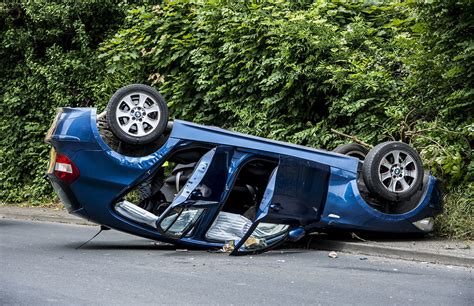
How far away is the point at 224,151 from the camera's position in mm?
9680

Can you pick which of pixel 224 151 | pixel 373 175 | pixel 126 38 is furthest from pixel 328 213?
pixel 126 38

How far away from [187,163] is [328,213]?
1.84m

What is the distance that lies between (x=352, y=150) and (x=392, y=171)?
132cm

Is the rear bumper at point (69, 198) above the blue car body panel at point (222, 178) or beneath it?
beneath

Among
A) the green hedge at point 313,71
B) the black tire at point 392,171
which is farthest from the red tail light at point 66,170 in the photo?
the green hedge at point 313,71

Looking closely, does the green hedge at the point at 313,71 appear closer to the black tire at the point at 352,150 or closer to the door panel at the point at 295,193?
the black tire at the point at 352,150

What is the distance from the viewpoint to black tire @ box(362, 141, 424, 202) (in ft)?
32.9

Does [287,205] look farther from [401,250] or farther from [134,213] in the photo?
[134,213]

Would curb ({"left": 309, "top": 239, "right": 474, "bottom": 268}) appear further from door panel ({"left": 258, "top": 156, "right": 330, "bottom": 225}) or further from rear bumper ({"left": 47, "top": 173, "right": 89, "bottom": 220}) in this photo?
rear bumper ({"left": 47, "top": 173, "right": 89, "bottom": 220})

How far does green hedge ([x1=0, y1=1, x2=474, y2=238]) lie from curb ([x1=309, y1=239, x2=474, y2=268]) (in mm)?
1331

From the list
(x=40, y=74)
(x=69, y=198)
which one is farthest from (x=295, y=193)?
(x=40, y=74)

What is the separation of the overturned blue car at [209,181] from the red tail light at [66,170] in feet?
0.04

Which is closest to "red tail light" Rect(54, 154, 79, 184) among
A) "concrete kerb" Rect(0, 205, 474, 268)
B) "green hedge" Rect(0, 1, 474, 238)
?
"concrete kerb" Rect(0, 205, 474, 268)

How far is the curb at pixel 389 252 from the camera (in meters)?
9.00
